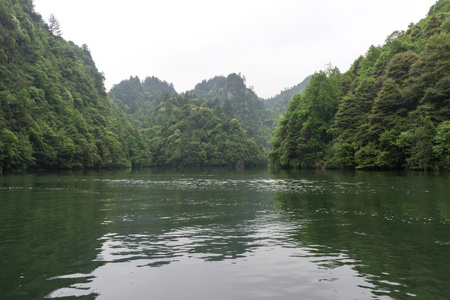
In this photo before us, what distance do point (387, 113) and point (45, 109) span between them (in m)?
88.0

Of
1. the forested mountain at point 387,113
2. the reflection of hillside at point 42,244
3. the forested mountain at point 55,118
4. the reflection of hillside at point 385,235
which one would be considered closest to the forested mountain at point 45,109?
the forested mountain at point 55,118

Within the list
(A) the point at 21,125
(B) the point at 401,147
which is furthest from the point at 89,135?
(B) the point at 401,147

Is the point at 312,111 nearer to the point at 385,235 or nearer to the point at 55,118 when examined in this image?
the point at 55,118

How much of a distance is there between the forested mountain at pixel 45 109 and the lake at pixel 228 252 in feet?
206

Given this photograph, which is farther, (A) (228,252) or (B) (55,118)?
(B) (55,118)

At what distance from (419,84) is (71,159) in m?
85.0

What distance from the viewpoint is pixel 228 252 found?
11516 mm

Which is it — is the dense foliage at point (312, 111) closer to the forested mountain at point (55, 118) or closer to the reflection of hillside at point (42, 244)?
the forested mountain at point (55, 118)

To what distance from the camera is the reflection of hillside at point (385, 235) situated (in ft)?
28.6

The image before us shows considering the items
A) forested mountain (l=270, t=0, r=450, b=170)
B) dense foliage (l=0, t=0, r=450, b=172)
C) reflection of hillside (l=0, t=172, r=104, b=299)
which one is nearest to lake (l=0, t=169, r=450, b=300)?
reflection of hillside (l=0, t=172, r=104, b=299)

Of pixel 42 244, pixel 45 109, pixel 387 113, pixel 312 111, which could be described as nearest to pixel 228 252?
pixel 42 244

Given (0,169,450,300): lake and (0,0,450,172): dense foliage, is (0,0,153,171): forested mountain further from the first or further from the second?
(0,169,450,300): lake

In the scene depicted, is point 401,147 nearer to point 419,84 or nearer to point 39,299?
point 419,84

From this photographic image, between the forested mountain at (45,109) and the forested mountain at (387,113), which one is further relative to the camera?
the forested mountain at (45,109)
